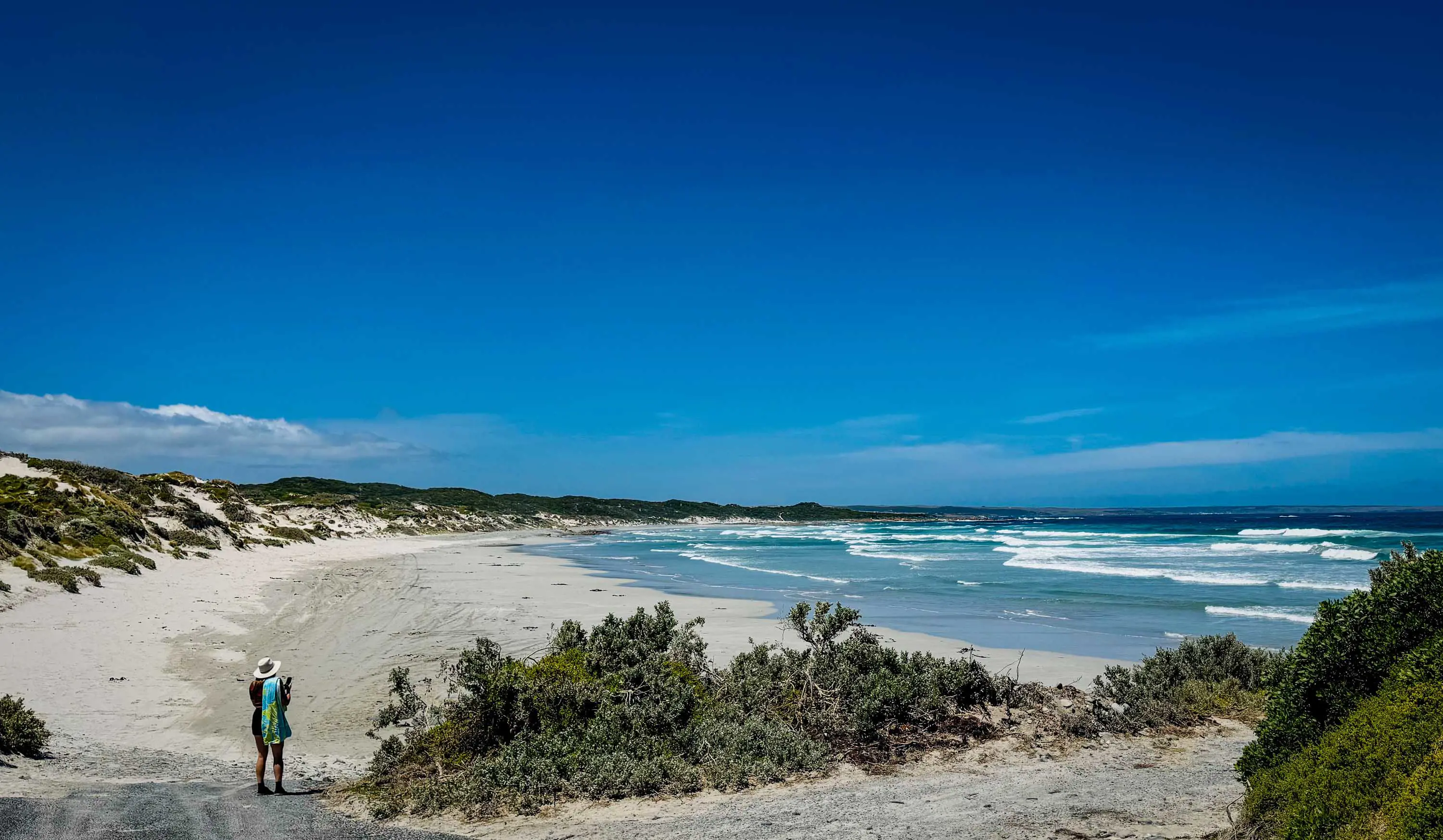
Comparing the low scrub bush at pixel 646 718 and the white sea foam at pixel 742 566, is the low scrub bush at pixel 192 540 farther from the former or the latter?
the low scrub bush at pixel 646 718

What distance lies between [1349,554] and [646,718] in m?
37.5

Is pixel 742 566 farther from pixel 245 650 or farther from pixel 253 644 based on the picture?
pixel 245 650

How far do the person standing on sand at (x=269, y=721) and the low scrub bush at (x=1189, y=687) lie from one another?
7.53 metres

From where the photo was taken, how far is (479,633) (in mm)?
14703

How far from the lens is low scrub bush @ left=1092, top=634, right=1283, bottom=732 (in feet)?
25.1

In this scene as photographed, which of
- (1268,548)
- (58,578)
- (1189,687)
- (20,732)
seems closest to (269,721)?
(20,732)

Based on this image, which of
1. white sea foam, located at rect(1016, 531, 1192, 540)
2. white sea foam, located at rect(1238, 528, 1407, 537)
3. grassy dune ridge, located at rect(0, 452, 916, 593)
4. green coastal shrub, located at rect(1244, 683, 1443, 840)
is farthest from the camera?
white sea foam, located at rect(1016, 531, 1192, 540)

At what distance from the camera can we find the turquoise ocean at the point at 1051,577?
15.6m

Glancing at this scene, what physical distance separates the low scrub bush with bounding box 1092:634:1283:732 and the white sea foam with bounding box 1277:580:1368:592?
15507mm

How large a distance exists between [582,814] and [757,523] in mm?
110997

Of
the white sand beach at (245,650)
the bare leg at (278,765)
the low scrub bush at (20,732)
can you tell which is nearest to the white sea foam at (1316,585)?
the white sand beach at (245,650)

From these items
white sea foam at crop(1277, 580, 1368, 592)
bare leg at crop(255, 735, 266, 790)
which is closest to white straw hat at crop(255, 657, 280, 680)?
bare leg at crop(255, 735, 266, 790)

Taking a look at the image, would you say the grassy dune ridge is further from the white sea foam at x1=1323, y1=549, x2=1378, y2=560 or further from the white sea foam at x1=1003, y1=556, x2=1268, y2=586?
the white sea foam at x1=1323, y1=549, x2=1378, y2=560

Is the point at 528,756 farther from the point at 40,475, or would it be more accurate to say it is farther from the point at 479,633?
the point at 40,475
